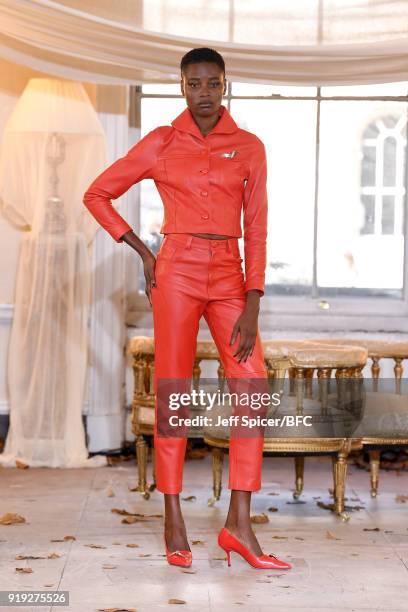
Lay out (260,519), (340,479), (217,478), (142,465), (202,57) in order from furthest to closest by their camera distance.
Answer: (142,465), (217,478), (340,479), (260,519), (202,57)

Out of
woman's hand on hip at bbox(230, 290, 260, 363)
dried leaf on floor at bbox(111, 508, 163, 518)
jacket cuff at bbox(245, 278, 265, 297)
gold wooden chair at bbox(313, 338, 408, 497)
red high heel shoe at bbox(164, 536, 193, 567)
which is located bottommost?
dried leaf on floor at bbox(111, 508, 163, 518)

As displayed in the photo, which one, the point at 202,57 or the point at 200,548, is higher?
the point at 202,57

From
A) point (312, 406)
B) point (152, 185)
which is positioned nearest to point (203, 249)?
point (312, 406)

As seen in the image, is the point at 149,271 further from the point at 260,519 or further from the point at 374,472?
the point at 374,472

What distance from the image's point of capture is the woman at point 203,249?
358 centimetres

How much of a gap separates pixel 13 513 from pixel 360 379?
1587 millimetres

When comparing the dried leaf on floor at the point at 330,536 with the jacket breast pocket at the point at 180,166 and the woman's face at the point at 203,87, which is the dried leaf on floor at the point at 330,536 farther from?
the woman's face at the point at 203,87

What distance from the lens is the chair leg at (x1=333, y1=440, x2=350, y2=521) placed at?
14.9 ft

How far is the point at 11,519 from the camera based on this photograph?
433cm

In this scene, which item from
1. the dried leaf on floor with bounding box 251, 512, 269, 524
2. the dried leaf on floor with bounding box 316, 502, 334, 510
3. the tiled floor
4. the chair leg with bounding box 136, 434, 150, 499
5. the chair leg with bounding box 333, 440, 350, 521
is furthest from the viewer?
the chair leg with bounding box 136, 434, 150, 499

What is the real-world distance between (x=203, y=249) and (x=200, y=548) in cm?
113

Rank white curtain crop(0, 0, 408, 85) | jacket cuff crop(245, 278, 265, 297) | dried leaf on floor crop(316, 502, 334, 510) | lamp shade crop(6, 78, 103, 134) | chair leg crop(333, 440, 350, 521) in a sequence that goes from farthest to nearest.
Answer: lamp shade crop(6, 78, 103, 134)
dried leaf on floor crop(316, 502, 334, 510)
chair leg crop(333, 440, 350, 521)
white curtain crop(0, 0, 408, 85)
jacket cuff crop(245, 278, 265, 297)

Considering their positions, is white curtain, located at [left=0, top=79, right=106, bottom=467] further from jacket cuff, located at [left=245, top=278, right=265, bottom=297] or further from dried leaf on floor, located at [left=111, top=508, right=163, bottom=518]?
jacket cuff, located at [left=245, top=278, right=265, bottom=297]

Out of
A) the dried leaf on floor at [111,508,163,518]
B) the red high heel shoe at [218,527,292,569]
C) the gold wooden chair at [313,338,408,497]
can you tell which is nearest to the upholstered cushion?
the gold wooden chair at [313,338,408,497]
